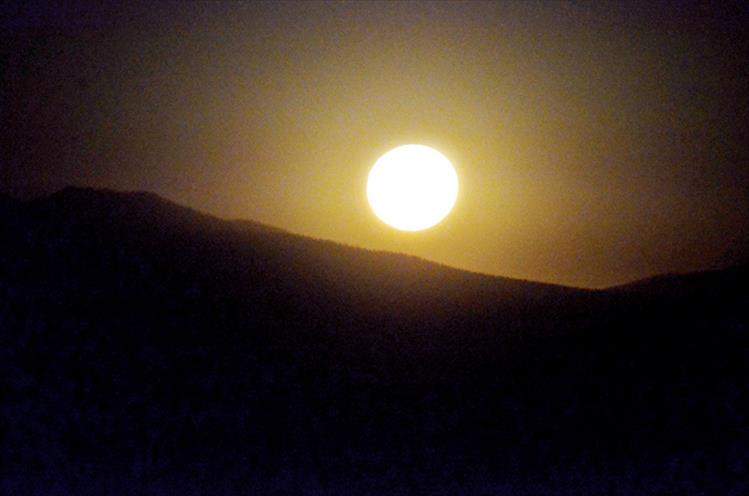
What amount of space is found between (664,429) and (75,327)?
17.8 ft

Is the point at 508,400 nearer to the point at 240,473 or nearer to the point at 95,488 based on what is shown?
the point at 240,473

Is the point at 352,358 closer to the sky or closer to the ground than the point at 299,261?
closer to the ground

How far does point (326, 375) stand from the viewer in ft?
25.7

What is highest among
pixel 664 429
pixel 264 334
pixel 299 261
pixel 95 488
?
pixel 299 261

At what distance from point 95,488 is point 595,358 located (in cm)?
471

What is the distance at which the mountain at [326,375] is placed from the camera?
6.48m

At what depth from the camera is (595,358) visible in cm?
814

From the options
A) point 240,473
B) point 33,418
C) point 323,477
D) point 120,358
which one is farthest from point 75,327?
point 323,477

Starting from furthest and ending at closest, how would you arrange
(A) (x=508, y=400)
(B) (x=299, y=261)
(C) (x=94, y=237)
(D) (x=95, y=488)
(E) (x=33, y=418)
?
(B) (x=299, y=261)
(C) (x=94, y=237)
(A) (x=508, y=400)
(E) (x=33, y=418)
(D) (x=95, y=488)

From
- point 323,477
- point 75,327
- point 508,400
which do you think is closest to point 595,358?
point 508,400

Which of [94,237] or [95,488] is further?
[94,237]

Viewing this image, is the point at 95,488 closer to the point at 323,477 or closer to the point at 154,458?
the point at 154,458

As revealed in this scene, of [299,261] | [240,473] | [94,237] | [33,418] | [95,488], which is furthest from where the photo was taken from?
[299,261]

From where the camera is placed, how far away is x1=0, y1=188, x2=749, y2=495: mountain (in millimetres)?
6484
